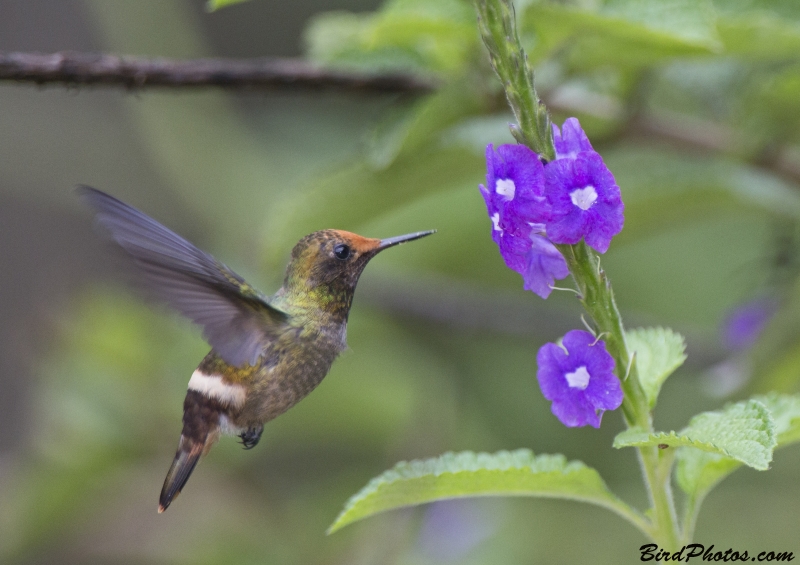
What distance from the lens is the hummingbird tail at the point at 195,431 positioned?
1.62 metres

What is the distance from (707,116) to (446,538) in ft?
6.46

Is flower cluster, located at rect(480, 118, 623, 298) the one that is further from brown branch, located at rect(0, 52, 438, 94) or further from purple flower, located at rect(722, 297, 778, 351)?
purple flower, located at rect(722, 297, 778, 351)

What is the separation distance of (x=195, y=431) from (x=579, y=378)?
0.77 m

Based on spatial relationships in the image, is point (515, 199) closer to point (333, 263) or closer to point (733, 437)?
point (733, 437)

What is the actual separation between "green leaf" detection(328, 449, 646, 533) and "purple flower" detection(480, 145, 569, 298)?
0.98ft

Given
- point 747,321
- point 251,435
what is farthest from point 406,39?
point 747,321

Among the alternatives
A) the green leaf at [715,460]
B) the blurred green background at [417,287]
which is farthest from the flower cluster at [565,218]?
the blurred green background at [417,287]

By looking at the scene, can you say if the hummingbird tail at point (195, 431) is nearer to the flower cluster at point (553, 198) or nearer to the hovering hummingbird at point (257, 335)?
the hovering hummingbird at point (257, 335)

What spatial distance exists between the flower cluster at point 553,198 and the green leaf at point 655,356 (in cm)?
29

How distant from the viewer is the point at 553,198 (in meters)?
1.15

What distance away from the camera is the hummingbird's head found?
1.62m

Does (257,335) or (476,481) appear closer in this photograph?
(476,481)

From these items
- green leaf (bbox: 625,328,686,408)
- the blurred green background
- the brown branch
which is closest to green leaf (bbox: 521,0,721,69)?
the blurred green background

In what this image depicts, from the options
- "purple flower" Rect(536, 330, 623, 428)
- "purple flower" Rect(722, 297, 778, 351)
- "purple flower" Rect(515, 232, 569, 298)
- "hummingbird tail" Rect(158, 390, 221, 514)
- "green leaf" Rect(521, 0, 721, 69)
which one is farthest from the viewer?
"purple flower" Rect(722, 297, 778, 351)
